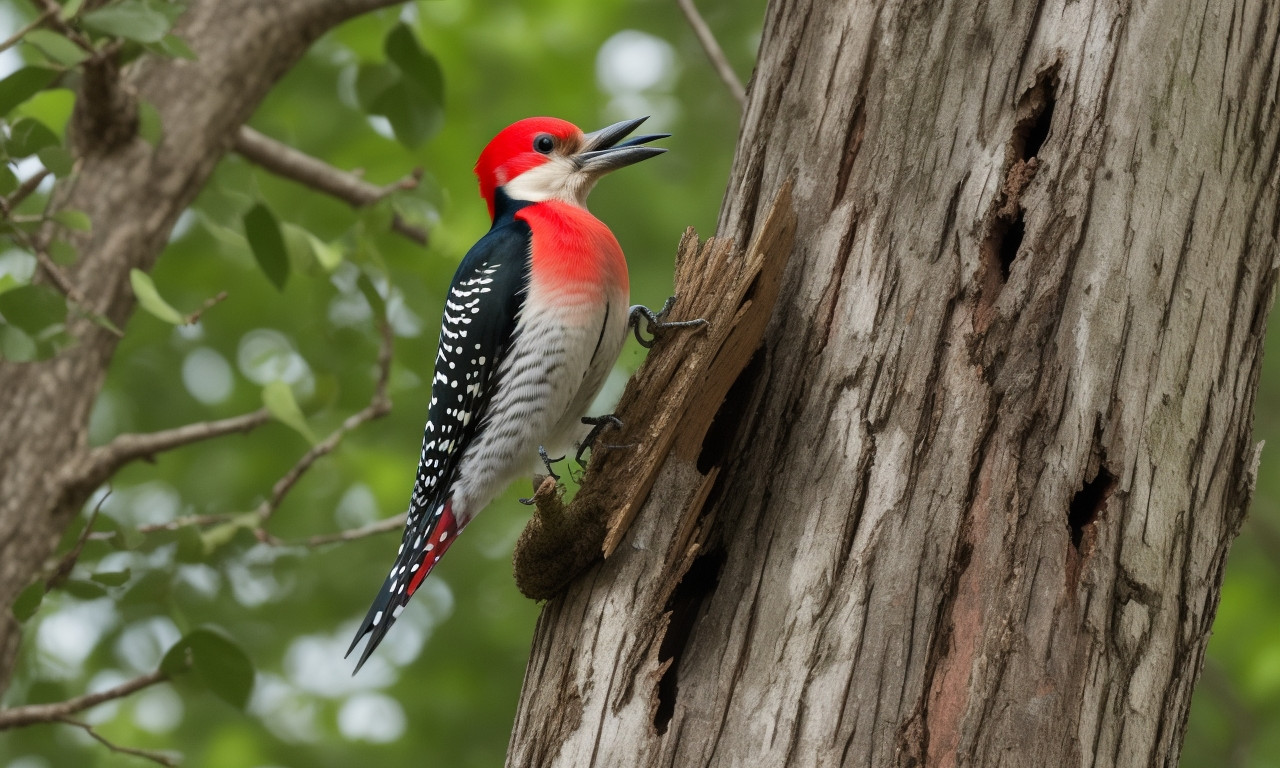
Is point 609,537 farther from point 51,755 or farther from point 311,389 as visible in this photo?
point 51,755

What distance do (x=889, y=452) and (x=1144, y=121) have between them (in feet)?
2.61

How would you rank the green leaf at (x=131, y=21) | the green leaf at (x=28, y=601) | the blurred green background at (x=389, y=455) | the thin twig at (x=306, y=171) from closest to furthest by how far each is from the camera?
the green leaf at (x=131, y=21), the green leaf at (x=28, y=601), the thin twig at (x=306, y=171), the blurred green background at (x=389, y=455)

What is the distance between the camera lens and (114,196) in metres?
3.39

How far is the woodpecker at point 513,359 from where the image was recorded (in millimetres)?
3178

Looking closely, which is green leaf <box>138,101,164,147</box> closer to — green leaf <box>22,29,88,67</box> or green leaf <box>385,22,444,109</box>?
green leaf <box>22,29,88,67</box>

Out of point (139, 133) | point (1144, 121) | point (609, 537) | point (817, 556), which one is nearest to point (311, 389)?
point (139, 133)

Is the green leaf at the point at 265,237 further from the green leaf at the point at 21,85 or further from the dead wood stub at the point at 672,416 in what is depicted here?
the dead wood stub at the point at 672,416

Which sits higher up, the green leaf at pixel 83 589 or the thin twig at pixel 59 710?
the green leaf at pixel 83 589

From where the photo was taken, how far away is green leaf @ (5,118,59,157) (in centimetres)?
261

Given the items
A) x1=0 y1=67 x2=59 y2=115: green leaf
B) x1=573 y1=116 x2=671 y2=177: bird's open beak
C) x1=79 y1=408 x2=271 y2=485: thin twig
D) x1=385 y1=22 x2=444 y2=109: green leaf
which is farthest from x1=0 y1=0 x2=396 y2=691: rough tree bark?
x1=573 y1=116 x2=671 y2=177: bird's open beak

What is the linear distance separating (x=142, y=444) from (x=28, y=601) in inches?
26.0

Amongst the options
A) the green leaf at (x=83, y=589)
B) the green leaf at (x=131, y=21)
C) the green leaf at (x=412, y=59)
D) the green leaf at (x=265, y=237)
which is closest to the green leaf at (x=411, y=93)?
the green leaf at (x=412, y=59)

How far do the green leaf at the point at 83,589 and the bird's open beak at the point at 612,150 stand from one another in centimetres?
187

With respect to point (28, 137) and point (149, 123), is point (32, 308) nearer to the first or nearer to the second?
point (28, 137)
